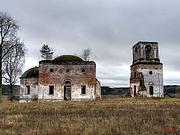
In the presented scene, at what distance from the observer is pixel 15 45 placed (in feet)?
117

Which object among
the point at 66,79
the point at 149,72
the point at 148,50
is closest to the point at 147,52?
the point at 148,50

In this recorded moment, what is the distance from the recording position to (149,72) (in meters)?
44.4

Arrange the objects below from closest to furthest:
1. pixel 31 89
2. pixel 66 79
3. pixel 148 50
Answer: pixel 66 79 → pixel 31 89 → pixel 148 50

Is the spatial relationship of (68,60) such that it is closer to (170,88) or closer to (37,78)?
(37,78)

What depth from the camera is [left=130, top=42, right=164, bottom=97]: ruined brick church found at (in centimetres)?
4422

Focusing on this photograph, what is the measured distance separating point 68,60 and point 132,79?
1186 cm

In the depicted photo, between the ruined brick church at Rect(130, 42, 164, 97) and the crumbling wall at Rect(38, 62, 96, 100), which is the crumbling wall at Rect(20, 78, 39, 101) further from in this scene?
the ruined brick church at Rect(130, 42, 164, 97)

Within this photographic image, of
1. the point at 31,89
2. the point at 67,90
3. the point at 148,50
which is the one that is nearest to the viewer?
the point at 67,90

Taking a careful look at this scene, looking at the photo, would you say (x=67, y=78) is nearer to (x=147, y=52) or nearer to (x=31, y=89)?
(x=31, y=89)

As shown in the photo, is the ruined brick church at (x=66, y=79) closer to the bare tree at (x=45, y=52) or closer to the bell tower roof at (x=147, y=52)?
the bell tower roof at (x=147, y=52)

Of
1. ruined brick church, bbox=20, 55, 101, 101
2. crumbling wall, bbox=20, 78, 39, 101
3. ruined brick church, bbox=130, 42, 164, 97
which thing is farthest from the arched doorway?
ruined brick church, bbox=130, 42, 164, 97

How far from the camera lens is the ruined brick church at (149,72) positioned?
44.2 meters

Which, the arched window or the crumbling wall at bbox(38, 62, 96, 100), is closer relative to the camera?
the crumbling wall at bbox(38, 62, 96, 100)

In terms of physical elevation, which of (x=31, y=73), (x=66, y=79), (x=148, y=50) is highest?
(x=148, y=50)
